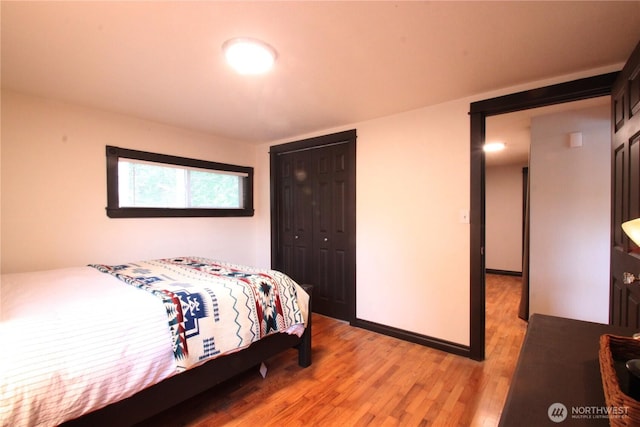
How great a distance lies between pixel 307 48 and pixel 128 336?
1843mm

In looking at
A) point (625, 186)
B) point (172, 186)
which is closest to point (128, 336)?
point (172, 186)

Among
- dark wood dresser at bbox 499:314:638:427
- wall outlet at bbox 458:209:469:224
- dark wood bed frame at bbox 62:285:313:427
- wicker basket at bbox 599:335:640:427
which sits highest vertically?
wall outlet at bbox 458:209:469:224

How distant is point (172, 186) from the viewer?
336 cm

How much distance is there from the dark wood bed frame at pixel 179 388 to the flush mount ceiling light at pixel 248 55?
185 centimetres

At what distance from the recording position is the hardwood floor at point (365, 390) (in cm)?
176

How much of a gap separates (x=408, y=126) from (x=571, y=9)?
4.94 ft

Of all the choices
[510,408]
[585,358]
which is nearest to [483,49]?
[585,358]

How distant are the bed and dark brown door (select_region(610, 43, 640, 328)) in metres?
1.95

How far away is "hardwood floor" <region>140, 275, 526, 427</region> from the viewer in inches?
69.5

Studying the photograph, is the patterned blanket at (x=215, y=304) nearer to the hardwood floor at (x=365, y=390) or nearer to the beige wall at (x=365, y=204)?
the hardwood floor at (x=365, y=390)

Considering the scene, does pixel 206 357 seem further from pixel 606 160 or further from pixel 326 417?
pixel 606 160

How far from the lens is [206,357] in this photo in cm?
166

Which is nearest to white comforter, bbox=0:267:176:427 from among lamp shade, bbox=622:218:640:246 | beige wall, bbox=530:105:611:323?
lamp shade, bbox=622:218:640:246

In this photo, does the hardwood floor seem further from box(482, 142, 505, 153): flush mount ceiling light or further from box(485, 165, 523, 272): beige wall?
box(485, 165, 523, 272): beige wall
